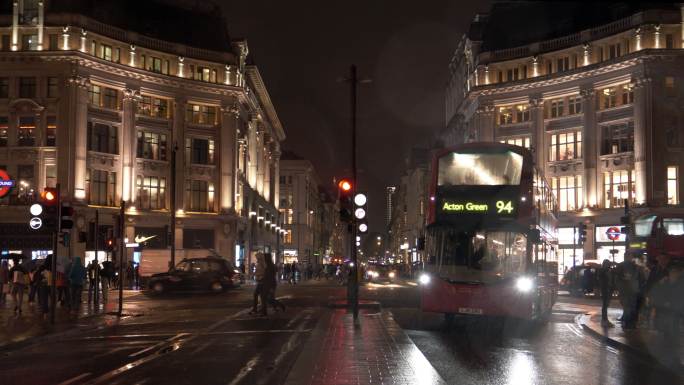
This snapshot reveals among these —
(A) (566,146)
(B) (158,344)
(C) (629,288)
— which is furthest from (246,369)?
(A) (566,146)

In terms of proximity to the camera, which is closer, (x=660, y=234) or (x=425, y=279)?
(x=425, y=279)

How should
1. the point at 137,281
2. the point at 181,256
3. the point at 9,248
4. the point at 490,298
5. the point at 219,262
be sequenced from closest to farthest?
1. the point at 490,298
2. the point at 219,262
3. the point at 137,281
4. the point at 181,256
5. the point at 9,248

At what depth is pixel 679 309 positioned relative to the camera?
1570cm

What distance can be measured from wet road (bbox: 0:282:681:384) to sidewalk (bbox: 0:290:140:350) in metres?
0.41

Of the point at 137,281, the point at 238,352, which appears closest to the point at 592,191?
the point at 137,281

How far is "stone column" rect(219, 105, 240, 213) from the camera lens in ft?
234

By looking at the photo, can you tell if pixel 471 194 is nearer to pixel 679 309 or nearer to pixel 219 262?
pixel 679 309

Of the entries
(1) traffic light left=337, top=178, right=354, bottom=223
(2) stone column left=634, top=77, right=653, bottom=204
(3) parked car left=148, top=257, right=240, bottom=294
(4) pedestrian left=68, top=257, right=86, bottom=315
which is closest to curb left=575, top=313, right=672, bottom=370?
(1) traffic light left=337, top=178, right=354, bottom=223

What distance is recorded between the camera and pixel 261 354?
Result: 1495 cm

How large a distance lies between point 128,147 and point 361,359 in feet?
183

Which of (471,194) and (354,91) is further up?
(354,91)

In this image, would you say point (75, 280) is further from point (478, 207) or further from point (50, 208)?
point (478, 207)

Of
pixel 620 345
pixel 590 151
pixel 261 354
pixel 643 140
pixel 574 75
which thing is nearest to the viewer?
pixel 261 354

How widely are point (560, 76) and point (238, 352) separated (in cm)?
6196
